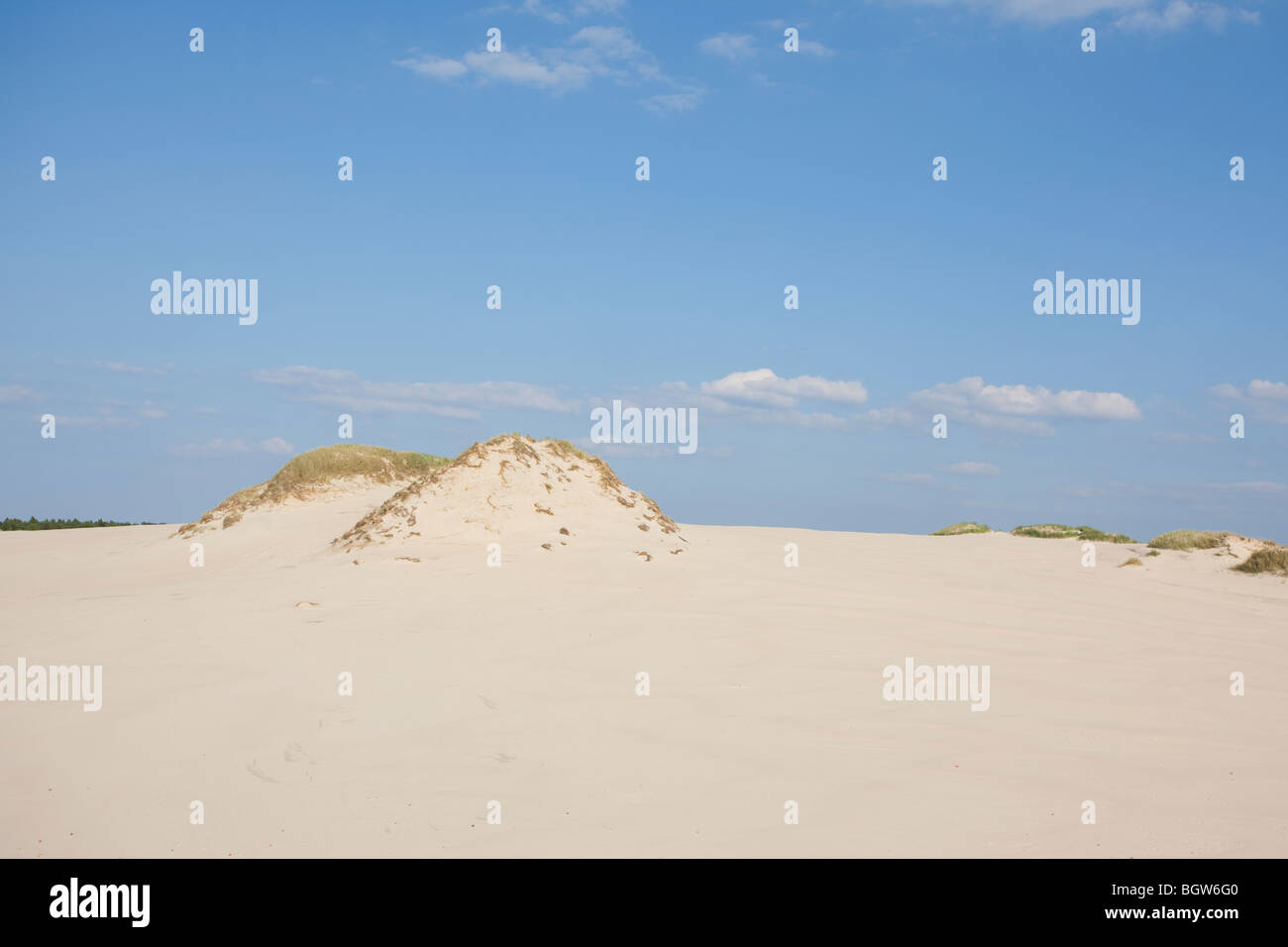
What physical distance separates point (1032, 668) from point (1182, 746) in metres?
2.09

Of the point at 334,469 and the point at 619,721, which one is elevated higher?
the point at 334,469

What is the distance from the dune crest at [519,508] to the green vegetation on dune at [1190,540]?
9.80 meters

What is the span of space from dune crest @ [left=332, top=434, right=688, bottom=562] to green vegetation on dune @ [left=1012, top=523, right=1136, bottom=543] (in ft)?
33.8

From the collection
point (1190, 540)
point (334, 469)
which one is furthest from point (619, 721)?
point (334, 469)

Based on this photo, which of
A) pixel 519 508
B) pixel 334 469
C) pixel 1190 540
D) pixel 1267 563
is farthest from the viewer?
pixel 334 469

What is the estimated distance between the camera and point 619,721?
251 inches

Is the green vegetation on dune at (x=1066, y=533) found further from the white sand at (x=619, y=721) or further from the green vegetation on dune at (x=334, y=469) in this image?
the green vegetation on dune at (x=334, y=469)

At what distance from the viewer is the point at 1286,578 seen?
14.8 m

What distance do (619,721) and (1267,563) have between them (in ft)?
46.4

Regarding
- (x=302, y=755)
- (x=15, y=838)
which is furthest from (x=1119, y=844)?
(x=15, y=838)

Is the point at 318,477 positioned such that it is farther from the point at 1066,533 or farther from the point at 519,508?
the point at 1066,533

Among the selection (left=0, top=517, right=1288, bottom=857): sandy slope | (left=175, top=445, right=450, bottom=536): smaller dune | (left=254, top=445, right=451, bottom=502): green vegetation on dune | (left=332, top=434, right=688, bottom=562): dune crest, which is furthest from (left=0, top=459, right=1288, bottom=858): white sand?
(left=254, top=445, right=451, bottom=502): green vegetation on dune

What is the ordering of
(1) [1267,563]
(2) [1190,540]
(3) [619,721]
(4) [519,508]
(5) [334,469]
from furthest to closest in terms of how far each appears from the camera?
(5) [334,469], (2) [1190,540], (1) [1267,563], (4) [519,508], (3) [619,721]

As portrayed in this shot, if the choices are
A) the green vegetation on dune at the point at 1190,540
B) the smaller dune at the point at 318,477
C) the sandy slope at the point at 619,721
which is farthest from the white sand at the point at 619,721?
the smaller dune at the point at 318,477
